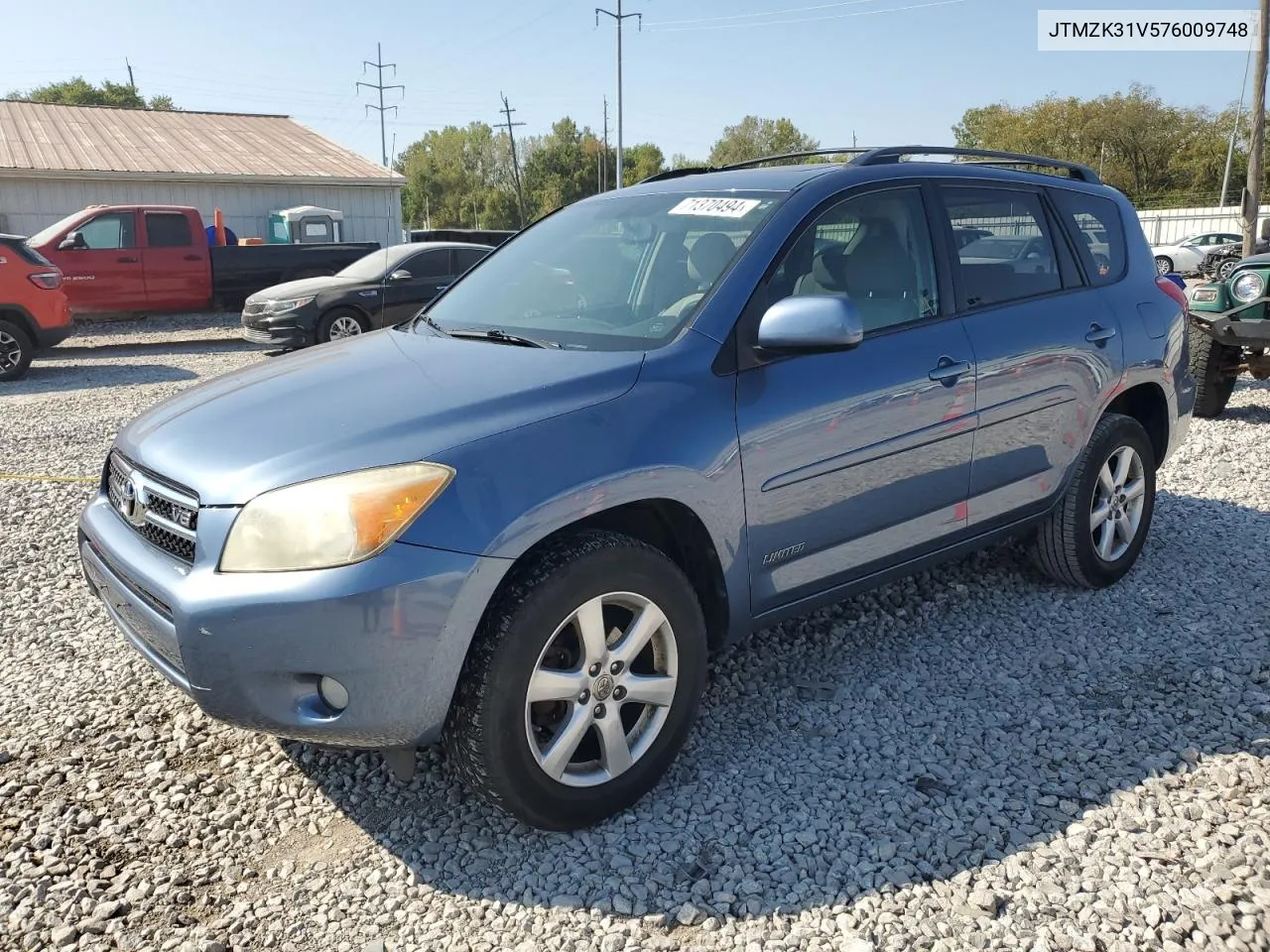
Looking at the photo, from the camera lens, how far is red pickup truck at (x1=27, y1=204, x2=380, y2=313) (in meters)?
15.2

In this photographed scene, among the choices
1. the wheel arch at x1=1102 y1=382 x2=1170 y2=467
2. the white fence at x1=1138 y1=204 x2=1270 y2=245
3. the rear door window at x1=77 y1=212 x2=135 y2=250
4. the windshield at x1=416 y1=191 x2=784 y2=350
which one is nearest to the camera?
the windshield at x1=416 y1=191 x2=784 y2=350

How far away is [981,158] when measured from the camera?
428 cm

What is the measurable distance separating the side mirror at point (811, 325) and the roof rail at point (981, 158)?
101 cm

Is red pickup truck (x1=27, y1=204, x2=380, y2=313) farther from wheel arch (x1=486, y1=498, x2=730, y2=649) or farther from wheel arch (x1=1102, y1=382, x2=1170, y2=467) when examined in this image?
wheel arch (x1=486, y1=498, x2=730, y2=649)

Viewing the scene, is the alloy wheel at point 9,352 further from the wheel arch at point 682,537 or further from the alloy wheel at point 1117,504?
the alloy wheel at point 1117,504

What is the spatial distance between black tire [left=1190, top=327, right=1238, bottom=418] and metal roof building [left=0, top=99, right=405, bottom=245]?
2047 cm

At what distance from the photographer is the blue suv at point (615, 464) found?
8.09ft

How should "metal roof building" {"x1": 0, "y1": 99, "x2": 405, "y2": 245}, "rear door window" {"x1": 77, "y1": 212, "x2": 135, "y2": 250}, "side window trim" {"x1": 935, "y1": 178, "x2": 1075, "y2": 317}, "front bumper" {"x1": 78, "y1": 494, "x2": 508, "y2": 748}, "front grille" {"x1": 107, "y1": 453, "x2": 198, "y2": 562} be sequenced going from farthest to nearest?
"metal roof building" {"x1": 0, "y1": 99, "x2": 405, "y2": 245} → "rear door window" {"x1": 77, "y1": 212, "x2": 135, "y2": 250} → "side window trim" {"x1": 935, "y1": 178, "x2": 1075, "y2": 317} → "front grille" {"x1": 107, "y1": 453, "x2": 198, "y2": 562} → "front bumper" {"x1": 78, "y1": 494, "x2": 508, "y2": 748}

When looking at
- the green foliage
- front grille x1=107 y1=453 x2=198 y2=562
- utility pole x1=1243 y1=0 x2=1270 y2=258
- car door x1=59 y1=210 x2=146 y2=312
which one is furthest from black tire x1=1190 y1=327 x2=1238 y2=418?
the green foliage

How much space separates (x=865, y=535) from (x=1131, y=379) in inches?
70.1

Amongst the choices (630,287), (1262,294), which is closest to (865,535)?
(630,287)

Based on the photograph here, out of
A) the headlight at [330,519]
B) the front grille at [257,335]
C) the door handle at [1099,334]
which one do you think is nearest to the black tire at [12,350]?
the front grille at [257,335]

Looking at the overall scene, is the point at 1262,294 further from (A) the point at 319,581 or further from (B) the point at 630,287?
(A) the point at 319,581

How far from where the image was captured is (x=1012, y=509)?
4012 millimetres
